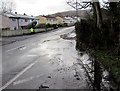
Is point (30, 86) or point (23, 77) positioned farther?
point (23, 77)

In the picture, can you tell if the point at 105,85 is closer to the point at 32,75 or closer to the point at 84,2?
the point at 32,75

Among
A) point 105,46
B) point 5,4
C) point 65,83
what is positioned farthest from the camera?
point 5,4

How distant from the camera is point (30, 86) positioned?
687 cm

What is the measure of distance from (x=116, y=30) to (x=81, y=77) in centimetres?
822

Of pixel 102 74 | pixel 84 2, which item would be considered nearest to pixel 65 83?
pixel 102 74

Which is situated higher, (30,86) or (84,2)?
(84,2)

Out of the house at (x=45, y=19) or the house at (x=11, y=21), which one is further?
the house at (x=45, y=19)

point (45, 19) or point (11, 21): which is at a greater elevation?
point (45, 19)

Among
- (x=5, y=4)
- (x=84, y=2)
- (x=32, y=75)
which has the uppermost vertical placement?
(x=5, y=4)

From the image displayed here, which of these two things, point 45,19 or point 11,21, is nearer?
point 11,21

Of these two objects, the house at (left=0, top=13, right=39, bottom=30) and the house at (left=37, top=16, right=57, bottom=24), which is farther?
the house at (left=37, top=16, right=57, bottom=24)

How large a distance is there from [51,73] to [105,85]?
9.41 feet

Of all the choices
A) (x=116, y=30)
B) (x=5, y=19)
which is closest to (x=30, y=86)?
(x=116, y=30)

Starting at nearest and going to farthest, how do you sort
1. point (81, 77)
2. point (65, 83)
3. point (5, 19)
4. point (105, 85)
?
point (105, 85) → point (65, 83) → point (81, 77) → point (5, 19)
